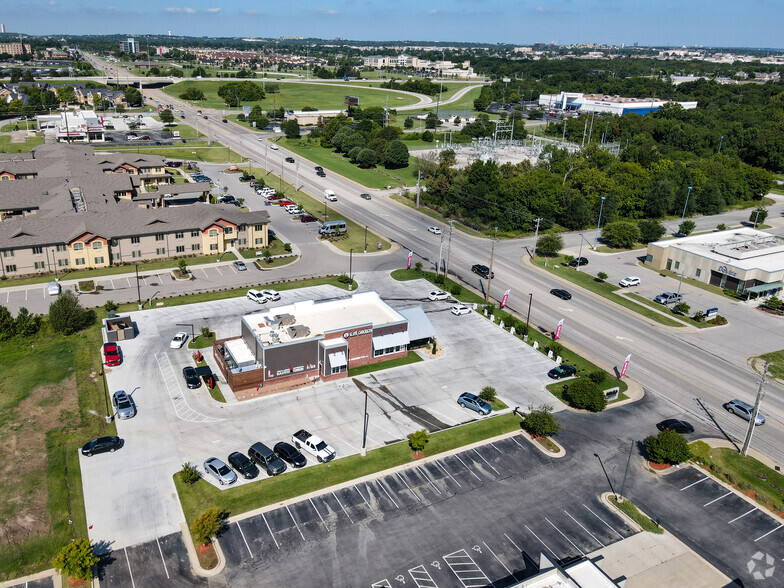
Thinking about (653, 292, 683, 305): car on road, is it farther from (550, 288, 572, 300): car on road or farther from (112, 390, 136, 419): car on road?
(112, 390, 136, 419): car on road

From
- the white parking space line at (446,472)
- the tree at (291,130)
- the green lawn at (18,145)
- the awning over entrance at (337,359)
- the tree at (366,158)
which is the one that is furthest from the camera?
the tree at (291,130)

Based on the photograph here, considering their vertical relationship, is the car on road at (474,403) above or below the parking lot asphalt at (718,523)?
above

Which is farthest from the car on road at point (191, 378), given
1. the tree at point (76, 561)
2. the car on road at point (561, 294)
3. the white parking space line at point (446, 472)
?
the car on road at point (561, 294)

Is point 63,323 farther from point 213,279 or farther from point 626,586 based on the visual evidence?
point 626,586

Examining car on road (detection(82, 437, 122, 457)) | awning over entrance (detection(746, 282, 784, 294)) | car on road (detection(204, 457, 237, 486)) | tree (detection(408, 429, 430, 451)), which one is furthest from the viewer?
awning over entrance (detection(746, 282, 784, 294))

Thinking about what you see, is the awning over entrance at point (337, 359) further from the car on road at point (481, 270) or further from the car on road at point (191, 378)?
the car on road at point (481, 270)

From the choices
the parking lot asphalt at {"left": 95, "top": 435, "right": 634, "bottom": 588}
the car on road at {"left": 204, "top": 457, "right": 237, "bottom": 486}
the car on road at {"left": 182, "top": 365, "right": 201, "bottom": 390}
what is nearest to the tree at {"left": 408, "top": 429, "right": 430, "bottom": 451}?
the parking lot asphalt at {"left": 95, "top": 435, "right": 634, "bottom": 588}
